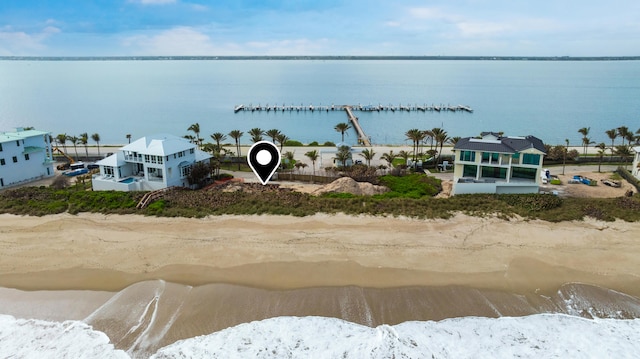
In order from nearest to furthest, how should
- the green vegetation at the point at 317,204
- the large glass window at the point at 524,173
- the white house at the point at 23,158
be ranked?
the green vegetation at the point at 317,204 → the large glass window at the point at 524,173 → the white house at the point at 23,158

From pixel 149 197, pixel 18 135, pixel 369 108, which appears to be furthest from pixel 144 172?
pixel 369 108

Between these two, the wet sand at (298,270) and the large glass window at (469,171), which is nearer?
the wet sand at (298,270)

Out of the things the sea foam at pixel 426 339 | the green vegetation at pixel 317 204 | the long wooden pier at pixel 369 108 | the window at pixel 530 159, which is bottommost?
the sea foam at pixel 426 339

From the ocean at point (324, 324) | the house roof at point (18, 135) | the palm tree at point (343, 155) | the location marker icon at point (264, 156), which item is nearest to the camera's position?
the location marker icon at point (264, 156)

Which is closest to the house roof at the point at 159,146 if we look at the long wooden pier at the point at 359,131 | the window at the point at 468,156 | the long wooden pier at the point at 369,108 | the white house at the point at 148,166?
the white house at the point at 148,166

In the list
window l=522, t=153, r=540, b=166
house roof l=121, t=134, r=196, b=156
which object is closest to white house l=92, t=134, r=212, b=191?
house roof l=121, t=134, r=196, b=156

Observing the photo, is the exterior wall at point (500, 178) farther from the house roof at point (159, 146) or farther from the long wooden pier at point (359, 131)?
the long wooden pier at point (359, 131)

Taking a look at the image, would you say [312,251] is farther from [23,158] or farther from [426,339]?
[23,158]
